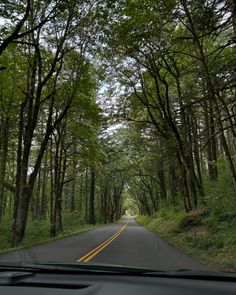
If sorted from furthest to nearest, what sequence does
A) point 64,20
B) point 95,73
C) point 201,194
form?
point 95,73 < point 201,194 < point 64,20

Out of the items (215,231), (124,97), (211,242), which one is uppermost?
(124,97)

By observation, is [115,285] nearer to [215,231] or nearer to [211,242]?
[211,242]

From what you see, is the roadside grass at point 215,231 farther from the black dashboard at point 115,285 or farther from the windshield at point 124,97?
the black dashboard at point 115,285

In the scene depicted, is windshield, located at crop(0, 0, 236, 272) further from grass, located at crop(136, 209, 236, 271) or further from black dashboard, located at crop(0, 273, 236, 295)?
black dashboard, located at crop(0, 273, 236, 295)

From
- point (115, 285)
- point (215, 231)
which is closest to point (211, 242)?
point (215, 231)

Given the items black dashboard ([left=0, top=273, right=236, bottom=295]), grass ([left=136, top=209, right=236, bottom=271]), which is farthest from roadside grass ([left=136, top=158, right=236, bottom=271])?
black dashboard ([left=0, top=273, right=236, bottom=295])

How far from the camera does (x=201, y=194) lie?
20.5m

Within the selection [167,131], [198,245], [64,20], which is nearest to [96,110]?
[167,131]

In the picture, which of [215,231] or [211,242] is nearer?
[211,242]

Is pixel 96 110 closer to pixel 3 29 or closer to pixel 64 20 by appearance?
pixel 64 20

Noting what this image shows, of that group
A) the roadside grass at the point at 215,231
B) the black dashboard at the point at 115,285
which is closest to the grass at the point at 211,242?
the roadside grass at the point at 215,231

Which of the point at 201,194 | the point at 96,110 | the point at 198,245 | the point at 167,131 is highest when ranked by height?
the point at 96,110

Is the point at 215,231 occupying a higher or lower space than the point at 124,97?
lower

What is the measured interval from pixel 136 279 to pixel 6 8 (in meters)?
12.0
